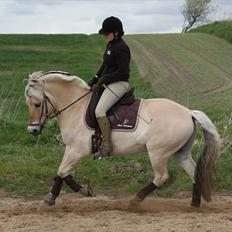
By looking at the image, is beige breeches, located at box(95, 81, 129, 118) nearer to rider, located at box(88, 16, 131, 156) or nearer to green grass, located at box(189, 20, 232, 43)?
rider, located at box(88, 16, 131, 156)

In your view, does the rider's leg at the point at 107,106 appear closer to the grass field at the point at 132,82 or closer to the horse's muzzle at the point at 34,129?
the horse's muzzle at the point at 34,129

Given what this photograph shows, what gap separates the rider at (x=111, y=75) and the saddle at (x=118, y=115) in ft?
0.26

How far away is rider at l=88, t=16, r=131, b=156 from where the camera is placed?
23.4 feet

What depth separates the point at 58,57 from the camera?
32.8m

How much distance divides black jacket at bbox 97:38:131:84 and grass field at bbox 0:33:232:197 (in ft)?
6.77

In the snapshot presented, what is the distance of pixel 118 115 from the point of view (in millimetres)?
7219

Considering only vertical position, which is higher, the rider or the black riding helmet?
the black riding helmet

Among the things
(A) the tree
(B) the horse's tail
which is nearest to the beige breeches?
(B) the horse's tail

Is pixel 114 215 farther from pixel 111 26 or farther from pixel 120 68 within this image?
pixel 111 26

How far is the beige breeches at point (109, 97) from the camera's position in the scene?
716 cm

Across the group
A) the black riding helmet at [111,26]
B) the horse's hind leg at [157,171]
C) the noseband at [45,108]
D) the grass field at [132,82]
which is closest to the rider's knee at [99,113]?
the noseband at [45,108]

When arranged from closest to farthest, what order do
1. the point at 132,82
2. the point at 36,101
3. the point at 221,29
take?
the point at 36,101, the point at 132,82, the point at 221,29

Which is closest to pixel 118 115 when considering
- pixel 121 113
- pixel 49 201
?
pixel 121 113

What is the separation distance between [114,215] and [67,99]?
5.94 feet
